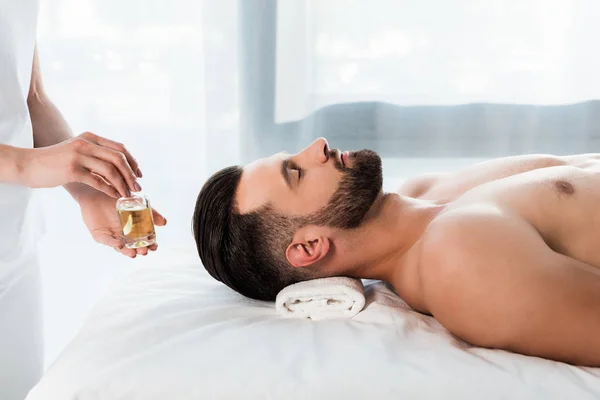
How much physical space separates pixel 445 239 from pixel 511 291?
0.18 meters

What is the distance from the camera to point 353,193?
1.64 m

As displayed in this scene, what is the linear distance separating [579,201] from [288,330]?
0.70 m

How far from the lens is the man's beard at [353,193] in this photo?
161 cm

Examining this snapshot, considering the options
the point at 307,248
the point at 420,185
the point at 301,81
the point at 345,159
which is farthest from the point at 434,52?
the point at 307,248

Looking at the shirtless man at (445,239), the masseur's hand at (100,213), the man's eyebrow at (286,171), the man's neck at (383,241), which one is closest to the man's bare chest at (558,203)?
the shirtless man at (445,239)

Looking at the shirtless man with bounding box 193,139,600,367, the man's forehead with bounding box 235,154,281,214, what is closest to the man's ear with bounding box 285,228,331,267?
the shirtless man with bounding box 193,139,600,367

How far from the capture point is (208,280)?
1.78 m

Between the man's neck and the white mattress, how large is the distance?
4.1 inches

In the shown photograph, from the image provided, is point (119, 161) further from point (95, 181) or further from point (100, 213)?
point (100, 213)

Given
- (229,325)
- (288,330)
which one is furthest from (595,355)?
(229,325)

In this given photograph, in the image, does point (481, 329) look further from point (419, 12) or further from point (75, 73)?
point (75, 73)

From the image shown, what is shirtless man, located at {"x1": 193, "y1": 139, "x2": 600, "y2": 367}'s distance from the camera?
124cm

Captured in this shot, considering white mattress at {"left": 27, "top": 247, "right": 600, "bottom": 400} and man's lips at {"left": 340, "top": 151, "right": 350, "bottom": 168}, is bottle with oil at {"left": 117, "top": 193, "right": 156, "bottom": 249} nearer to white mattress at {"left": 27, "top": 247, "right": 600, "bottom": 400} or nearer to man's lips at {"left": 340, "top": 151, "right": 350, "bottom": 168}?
white mattress at {"left": 27, "top": 247, "right": 600, "bottom": 400}

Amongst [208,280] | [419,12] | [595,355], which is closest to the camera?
[595,355]
